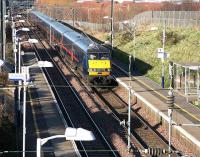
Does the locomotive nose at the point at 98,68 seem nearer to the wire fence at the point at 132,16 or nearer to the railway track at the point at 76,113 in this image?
the railway track at the point at 76,113

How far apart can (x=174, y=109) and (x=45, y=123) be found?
7442 millimetres

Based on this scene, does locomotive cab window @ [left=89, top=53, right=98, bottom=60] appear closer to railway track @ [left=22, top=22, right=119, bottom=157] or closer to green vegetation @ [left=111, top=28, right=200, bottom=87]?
railway track @ [left=22, top=22, right=119, bottom=157]

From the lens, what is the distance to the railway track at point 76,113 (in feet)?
79.7

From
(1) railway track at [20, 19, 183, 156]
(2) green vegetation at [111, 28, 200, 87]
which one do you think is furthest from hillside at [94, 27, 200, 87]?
(1) railway track at [20, 19, 183, 156]

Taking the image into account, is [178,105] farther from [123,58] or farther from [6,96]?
[123,58]

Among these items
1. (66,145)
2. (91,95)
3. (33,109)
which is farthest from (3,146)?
(91,95)

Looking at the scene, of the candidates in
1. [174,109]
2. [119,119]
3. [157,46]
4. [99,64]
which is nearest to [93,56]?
[99,64]

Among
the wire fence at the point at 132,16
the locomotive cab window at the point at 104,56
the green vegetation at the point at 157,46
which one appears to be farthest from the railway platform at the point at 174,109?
the wire fence at the point at 132,16

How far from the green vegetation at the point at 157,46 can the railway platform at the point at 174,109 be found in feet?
6.76

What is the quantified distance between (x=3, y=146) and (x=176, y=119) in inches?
383

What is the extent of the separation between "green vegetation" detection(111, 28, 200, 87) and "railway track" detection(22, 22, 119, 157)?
278 inches

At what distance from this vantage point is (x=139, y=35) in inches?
2494

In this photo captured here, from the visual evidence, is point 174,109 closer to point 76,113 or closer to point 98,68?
point 76,113

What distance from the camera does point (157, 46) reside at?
176 ft
